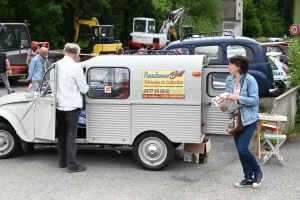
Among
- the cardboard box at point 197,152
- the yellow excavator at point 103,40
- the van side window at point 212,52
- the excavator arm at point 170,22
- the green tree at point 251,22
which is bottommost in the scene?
the cardboard box at point 197,152

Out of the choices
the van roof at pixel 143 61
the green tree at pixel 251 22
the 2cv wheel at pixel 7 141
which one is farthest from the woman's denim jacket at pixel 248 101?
the green tree at pixel 251 22

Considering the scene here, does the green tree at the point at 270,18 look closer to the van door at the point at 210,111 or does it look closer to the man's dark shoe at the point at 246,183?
the van door at the point at 210,111

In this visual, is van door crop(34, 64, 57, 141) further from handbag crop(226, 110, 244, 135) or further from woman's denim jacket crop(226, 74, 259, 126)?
woman's denim jacket crop(226, 74, 259, 126)

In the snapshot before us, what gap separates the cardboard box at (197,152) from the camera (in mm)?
7992

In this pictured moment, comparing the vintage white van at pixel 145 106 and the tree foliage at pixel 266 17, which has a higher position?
the tree foliage at pixel 266 17

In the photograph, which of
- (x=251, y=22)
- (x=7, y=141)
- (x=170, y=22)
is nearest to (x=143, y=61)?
(x=7, y=141)

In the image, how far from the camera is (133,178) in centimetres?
729

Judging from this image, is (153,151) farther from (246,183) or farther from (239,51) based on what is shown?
(239,51)

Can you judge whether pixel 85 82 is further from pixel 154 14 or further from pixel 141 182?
pixel 154 14

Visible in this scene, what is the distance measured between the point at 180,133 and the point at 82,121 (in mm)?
1766

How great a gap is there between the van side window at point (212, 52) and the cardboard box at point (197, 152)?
4878 mm

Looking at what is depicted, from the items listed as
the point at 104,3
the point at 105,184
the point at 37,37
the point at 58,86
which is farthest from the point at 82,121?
the point at 104,3

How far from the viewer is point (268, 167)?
7934 millimetres

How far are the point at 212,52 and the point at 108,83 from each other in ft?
18.1
